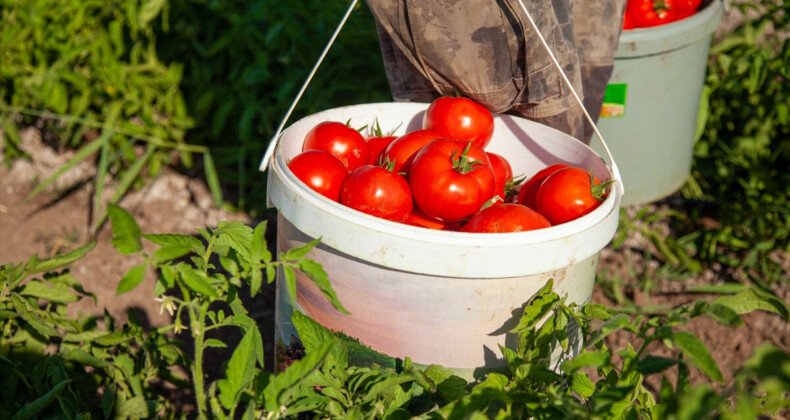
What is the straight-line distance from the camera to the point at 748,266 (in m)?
2.58

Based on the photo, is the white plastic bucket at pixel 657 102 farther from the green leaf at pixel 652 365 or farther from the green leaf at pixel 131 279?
the green leaf at pixel 131 279

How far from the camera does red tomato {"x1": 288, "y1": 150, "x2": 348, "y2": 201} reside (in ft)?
5.09

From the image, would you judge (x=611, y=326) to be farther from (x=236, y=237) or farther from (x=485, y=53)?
(x=485, y=53)

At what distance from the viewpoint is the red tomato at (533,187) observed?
167cm

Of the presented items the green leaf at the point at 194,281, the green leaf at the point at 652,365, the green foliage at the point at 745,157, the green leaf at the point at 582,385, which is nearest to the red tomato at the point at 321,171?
the green leaf at the point at 194,281

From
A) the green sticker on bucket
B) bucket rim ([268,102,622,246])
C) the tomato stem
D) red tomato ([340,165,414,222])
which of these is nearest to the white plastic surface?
bucket rim ([268,102,622,246])

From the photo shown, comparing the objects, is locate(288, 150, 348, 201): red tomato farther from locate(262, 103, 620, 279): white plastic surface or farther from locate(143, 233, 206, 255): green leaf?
locate(143, 233, 206, 255): green leaf

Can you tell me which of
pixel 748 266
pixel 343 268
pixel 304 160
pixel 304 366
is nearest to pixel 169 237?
pixel 304 366

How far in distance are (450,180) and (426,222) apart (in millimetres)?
145

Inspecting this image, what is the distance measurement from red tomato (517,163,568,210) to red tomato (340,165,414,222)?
0.30 meters

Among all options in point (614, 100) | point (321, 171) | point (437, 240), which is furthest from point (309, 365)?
point (614, 100)

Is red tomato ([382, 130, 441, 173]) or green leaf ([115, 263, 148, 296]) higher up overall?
green leaf ([115, 263, 148, 296])

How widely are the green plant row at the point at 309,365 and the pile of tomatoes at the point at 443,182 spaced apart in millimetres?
193

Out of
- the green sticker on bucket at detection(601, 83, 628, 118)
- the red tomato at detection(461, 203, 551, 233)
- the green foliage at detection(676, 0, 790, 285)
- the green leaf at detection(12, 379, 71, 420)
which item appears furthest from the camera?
the green foliage at detection(676, 0, 790, 285)
